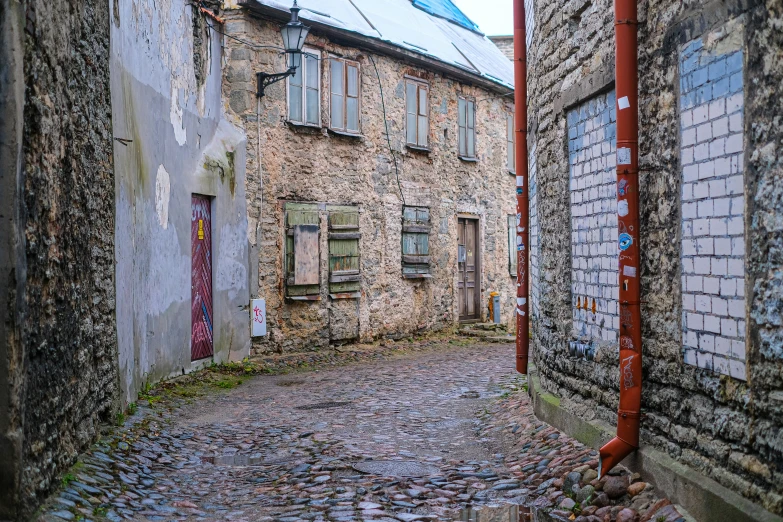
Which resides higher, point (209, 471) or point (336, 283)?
point (336, 283)

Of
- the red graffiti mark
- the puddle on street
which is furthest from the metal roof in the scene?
the puddle on street

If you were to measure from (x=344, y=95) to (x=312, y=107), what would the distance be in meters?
0.81

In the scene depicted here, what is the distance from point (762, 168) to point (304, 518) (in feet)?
9.44

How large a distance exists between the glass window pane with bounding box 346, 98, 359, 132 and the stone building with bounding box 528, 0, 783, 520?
8.12 metres

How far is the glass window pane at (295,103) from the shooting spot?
512 inches

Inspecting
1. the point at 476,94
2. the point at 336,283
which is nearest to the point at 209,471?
the point at 336,283

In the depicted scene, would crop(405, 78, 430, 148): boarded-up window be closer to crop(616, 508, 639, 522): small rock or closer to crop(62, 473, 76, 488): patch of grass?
crop(62, 473, 76, 488): patch of grass

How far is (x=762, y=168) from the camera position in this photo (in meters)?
3.54

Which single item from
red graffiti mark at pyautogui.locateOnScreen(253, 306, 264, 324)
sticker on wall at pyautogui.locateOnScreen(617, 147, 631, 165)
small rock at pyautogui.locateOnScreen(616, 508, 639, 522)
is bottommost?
small rock at pyautogui.locateOnScreen(616, 508, 639, 522)

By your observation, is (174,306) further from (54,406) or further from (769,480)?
(769,480)

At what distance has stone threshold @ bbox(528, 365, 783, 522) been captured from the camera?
352cm

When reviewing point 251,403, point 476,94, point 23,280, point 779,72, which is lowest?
point 251,403

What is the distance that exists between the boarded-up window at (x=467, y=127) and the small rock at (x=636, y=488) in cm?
1299

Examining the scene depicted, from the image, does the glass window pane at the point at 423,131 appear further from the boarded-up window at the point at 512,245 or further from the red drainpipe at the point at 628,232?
the red drainpipe at the point at 628,232
